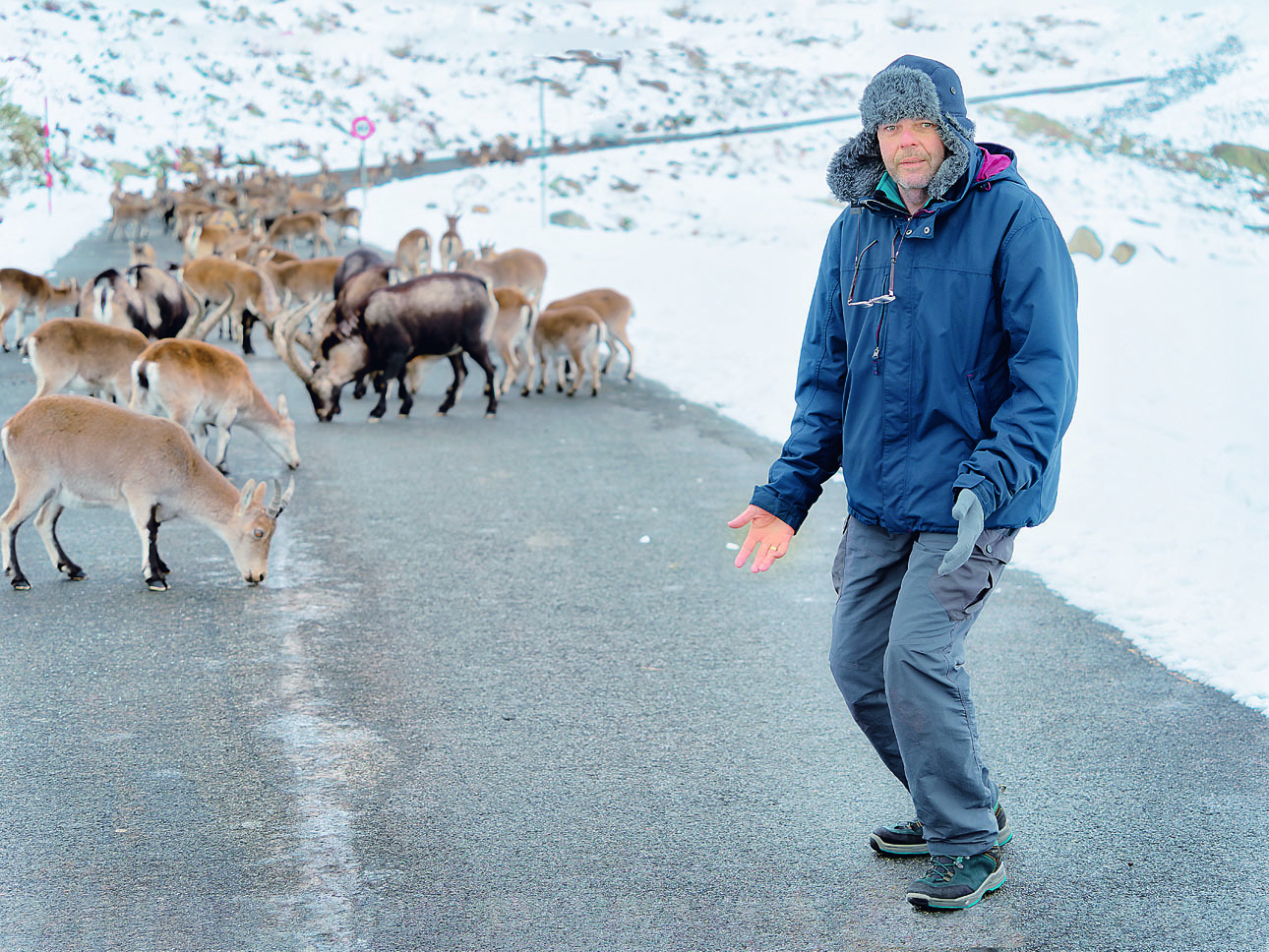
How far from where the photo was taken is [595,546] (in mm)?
7488

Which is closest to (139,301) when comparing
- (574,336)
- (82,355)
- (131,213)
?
(82,355)

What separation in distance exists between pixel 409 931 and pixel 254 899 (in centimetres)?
47

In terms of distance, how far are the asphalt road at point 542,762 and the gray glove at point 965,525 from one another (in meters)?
1.02

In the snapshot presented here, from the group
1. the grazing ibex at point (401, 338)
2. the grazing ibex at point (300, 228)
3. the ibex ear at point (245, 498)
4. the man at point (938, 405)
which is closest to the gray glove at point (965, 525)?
the man at point (938, 405)

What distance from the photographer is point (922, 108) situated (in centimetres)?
336

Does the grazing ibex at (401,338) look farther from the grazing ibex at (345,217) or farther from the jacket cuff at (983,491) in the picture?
the grazing ibex at (345,217)

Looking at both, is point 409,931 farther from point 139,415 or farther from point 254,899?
point 139,415

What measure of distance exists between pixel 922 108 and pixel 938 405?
75 centimetres

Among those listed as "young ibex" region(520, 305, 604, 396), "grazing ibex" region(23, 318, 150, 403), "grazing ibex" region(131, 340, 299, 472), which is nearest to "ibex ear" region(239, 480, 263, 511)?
"grazing ibex" region(131, 340, 299, 472)

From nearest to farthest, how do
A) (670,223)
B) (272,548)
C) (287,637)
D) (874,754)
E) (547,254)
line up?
1. (874,754)
2. (287,637)
3. (272,548)
4. (547,254)
5. (670,223)

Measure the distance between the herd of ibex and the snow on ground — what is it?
4.56 ft

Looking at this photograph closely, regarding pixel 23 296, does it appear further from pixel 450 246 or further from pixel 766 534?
pixel 766 534

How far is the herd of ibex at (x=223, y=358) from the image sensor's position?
652 cm

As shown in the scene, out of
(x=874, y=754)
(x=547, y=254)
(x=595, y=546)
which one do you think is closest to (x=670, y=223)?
(x=547, y=254)
